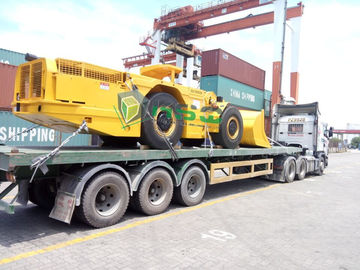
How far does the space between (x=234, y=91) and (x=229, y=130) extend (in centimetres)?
1044

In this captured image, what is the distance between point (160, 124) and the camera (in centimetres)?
569

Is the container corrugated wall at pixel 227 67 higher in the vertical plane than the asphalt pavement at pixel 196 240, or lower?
higher

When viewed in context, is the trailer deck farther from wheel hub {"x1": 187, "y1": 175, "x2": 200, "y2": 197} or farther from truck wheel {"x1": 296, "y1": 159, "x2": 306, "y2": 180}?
truck wheel {"x1": 296, "y1": 159, "x2": 306, "y2": 180}

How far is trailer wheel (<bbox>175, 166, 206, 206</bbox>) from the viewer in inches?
234

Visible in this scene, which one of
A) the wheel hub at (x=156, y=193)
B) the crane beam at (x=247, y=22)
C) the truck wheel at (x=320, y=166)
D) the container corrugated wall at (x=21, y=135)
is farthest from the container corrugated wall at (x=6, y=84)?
the crane beam at (x=247, y=22)

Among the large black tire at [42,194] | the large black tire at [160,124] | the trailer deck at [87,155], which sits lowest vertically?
the large black tire at [42,194]

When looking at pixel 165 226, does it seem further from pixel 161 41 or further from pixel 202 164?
pixel 161 41

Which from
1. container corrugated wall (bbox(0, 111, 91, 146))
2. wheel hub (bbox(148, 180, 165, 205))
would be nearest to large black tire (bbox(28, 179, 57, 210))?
wheel hub (bbox(148, 180, 165, 205))

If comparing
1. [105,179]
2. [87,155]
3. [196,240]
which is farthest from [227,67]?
[196,240]

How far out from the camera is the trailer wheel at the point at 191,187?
594 centimetres

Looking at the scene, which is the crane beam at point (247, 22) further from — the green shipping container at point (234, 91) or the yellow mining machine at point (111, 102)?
the yellow mining machine at point (111, 102)

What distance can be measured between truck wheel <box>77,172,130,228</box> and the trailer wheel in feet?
4.88

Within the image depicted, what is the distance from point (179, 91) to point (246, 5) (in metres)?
22.0

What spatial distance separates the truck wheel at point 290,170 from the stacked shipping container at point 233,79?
4.68m
